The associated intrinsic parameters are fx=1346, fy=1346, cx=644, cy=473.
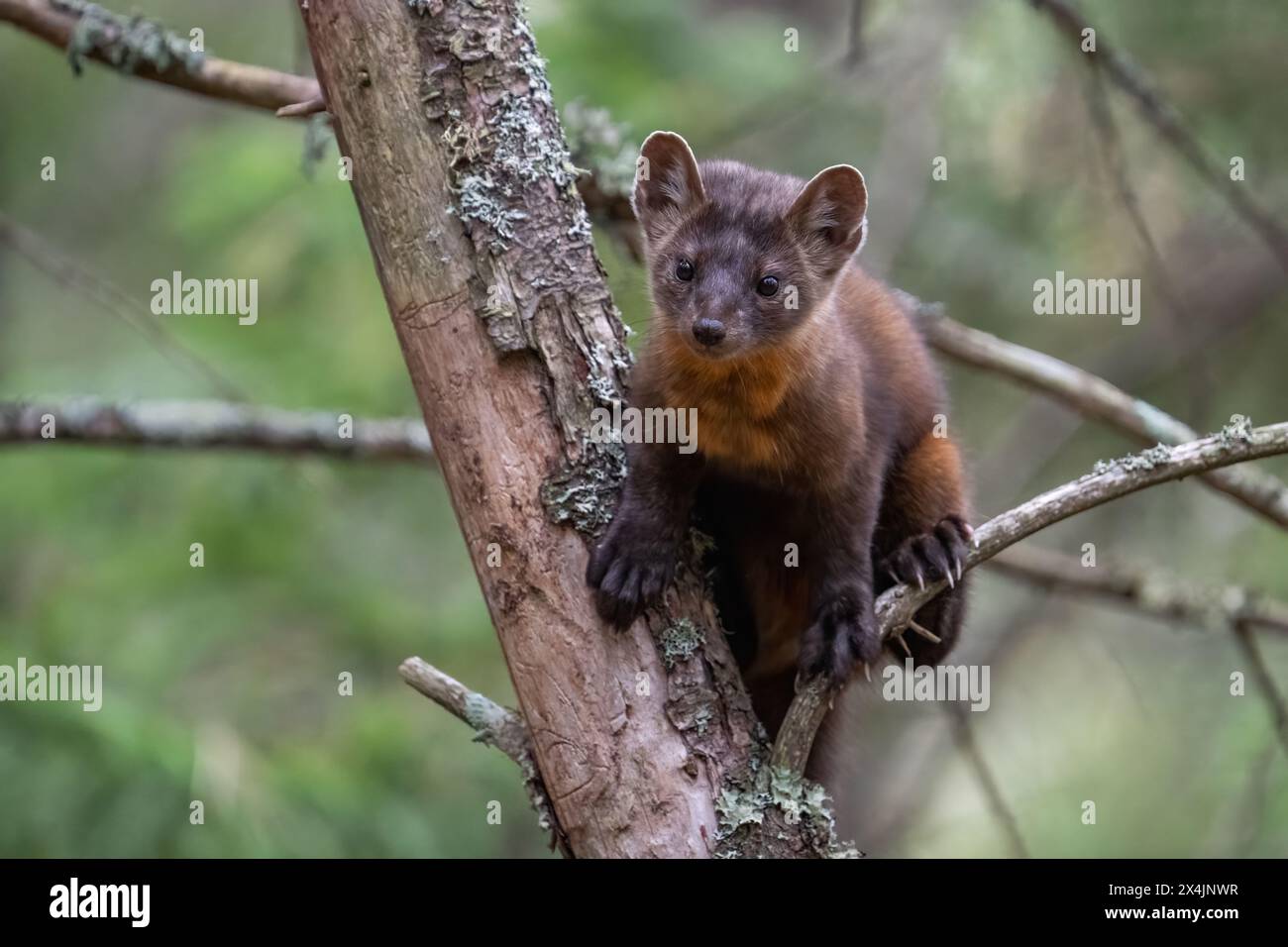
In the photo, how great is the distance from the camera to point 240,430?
252 inches

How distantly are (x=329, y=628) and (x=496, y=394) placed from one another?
4485mm

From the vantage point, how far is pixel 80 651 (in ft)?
25.2

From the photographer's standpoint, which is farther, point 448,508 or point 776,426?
point 448,508

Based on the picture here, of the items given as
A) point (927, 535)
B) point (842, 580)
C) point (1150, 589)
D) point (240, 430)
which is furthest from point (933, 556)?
point (240, 430)

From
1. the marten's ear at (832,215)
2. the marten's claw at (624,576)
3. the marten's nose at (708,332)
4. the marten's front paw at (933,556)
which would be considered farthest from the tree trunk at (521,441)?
the marten's ear at (832,215)

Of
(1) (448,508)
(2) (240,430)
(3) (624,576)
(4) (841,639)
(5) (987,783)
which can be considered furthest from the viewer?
(1) (448,508)

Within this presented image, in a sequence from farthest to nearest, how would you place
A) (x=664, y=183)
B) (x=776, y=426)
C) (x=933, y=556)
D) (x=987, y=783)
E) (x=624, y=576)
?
(x=987, y=783)
(x=664, y=183)
(x=933, y=556)
(x=776, y=426)
(x=624, y=576)

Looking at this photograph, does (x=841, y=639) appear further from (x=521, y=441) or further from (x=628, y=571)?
(x=521, y=441)

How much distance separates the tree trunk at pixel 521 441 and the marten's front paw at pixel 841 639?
30 cm

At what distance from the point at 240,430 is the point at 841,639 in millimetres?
3333

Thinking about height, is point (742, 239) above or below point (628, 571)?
above

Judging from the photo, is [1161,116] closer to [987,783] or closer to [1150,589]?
[1150,589]

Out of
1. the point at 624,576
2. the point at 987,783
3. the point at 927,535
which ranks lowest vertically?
the point at 987,783

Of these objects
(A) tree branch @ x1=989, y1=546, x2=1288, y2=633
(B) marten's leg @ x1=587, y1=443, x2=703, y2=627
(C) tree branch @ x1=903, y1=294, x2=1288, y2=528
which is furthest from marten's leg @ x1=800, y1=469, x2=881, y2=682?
(A) tree branch @ x1=989, y1=546, x2=1288, y2=633
